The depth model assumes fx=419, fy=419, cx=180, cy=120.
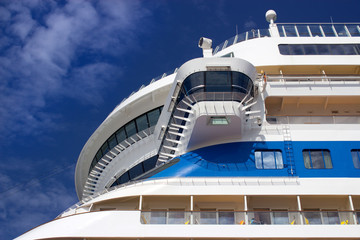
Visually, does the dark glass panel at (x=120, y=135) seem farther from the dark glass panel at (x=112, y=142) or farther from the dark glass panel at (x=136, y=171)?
the dark glass panel at (x=136, y=171)

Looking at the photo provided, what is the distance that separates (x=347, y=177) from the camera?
17.7 meters

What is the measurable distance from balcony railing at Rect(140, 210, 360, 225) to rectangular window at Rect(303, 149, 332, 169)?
121 inches

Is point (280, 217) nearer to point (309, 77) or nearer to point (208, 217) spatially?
point (208, 217)

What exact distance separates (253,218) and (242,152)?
4.01 meters

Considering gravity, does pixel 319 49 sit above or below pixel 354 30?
below

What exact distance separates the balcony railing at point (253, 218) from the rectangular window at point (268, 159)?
3.14 m

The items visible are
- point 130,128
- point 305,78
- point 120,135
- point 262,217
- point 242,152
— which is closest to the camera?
point 262,217

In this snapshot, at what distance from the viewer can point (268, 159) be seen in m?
18.6

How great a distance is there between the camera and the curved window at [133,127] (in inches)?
982

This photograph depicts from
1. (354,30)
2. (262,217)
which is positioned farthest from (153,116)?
(354,30)

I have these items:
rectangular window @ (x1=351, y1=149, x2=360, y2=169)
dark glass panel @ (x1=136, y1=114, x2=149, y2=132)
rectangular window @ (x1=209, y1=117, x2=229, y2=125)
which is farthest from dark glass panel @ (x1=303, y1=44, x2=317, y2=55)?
dark glass panel @ (x1=136, y1=114, x2=149, y2=132)

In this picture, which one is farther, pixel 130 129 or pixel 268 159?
pixel 130 129

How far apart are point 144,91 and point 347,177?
1246 cm

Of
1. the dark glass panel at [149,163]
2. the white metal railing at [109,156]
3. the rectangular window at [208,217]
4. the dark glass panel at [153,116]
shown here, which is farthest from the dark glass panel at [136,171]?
the rectangular window at [208,217]
